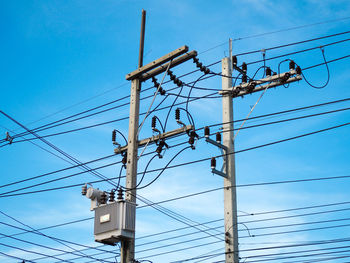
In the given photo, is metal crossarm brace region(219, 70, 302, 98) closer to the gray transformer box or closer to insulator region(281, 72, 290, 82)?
insulator region(281, 72, 290, 82)

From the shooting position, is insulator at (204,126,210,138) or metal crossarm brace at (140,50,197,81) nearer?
insulator at (204,126,210,138)

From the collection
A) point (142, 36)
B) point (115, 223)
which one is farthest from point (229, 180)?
point (142, 36)

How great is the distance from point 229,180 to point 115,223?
2.77 metres

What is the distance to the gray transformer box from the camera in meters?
11.5

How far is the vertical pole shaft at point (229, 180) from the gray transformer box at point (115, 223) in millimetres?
2070

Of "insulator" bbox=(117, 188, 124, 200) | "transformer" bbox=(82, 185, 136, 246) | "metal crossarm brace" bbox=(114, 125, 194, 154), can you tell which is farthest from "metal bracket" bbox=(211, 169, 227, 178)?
"insulator" bbox=(117, 188, 124, 200)

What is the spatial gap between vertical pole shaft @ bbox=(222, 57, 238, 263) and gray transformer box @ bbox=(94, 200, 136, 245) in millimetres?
2070

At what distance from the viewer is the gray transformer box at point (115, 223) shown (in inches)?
454

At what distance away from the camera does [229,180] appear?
40.9 feet

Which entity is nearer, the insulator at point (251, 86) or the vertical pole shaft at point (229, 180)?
the vertical pole shaft at point (229, 180)

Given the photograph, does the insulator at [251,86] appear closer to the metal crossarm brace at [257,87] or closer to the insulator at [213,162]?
the metal crossarm brace at [257,87]

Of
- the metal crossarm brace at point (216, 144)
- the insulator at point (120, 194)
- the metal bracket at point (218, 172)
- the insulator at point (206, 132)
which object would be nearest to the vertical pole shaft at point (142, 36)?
the insulator at point (206, 132)

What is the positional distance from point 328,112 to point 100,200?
544cm

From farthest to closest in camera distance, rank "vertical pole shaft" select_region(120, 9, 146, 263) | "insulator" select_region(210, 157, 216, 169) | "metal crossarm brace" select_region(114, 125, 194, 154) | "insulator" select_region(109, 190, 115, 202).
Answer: "metal crossarm brace" select_region(114, 125, 194, 154) → "insulator" select_region(210, 157, 216, 169) → "insulator" select_region(109, 190, 115, 202) → "vertical pole shaft" select_region(120, 9, 146, 263)
